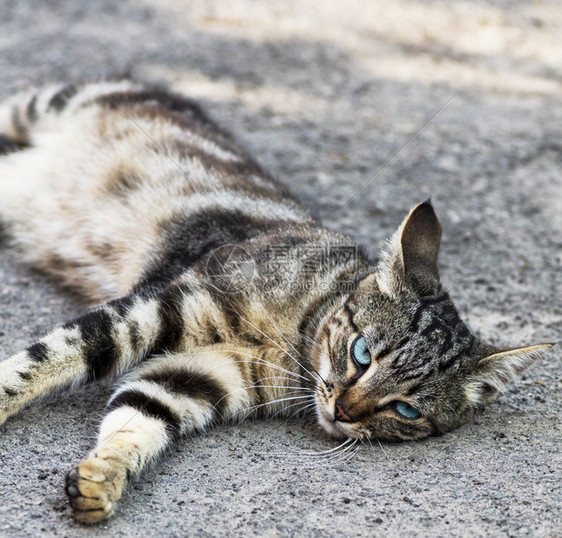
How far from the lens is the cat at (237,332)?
2693 mm

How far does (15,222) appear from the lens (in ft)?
13.6

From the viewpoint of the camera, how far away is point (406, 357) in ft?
8.84

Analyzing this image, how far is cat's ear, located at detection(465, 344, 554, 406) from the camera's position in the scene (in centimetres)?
280

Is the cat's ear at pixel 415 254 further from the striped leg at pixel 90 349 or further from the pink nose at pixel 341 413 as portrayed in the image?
the striped leg at pixel 90 349

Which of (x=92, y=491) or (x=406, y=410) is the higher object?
(x=92, y=491)

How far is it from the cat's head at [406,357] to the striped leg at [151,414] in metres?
0.42

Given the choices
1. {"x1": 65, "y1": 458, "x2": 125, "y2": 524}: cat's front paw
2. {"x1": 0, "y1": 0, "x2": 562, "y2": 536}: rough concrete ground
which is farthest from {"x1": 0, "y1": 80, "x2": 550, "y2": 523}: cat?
{"x1": 0, "y1": 0, "x2": 562, "y2": 536}: rough concrete ground

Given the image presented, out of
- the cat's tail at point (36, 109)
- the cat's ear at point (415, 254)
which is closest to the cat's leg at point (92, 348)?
the cat's ear at point (415, 254)

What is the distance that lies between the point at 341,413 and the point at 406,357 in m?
0.34

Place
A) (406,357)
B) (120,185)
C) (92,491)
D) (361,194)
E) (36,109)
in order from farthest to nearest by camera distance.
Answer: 1. (361,194)
2. (36,109)
3. (120,185)
4. (406,357)
5. (92,491)

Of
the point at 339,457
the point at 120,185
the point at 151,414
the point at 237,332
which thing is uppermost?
the point at 120,185

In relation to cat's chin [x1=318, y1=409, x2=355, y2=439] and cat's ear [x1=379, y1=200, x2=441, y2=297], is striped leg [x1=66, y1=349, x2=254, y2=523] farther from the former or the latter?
cat's ear [x1=379, y1=200, x2=441, y2=297]

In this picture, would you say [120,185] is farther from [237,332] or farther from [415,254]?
[415,254]

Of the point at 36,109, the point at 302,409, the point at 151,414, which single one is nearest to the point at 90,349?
the point at 151,414
